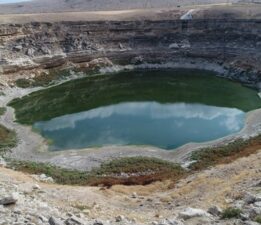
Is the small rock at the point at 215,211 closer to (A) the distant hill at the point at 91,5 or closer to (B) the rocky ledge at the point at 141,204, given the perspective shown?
(B) the rocky ledge at the point at 141,204

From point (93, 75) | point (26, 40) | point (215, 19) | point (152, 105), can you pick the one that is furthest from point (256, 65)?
point (26, 40)

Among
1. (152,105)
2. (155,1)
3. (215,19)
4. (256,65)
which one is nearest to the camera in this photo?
(152,105)

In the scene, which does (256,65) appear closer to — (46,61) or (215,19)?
(215,19)

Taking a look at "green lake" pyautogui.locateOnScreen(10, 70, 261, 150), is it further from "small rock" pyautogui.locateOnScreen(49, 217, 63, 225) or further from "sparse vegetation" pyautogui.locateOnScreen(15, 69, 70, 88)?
"small rock" pyautogui.locateOnScreen(49, 217, 63, 225)

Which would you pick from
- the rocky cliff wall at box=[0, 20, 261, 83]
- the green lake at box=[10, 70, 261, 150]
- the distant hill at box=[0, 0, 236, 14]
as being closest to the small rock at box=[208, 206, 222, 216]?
the green lake at box=[10, 70, 261, 150]

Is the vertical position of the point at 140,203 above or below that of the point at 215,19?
below
